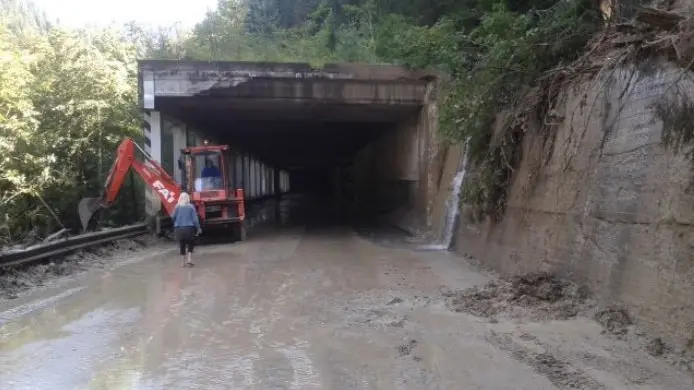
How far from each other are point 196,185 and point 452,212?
Result: 7461mm

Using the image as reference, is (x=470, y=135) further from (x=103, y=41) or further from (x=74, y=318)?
(x=103, y=41)

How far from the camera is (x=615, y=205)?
8.09 m

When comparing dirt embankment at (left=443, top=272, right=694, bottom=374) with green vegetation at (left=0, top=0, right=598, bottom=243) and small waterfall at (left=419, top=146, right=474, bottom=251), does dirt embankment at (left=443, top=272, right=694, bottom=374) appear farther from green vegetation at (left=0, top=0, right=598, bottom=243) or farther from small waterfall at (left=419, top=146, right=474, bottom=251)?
small waterfall at (left=419, top=146, right=474, bottom=251)

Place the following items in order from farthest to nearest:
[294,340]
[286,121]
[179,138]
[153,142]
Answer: [286,121]
[179,138]
[153,142]
[294,340]

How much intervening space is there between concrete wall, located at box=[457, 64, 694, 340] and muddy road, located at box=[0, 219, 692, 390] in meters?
0.66

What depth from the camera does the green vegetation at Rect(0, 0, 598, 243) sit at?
13.4 meters

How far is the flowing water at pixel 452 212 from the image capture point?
53.9ft

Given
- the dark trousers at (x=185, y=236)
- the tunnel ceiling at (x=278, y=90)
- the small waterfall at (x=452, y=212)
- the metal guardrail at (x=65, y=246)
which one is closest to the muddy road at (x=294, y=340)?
the metal guardrail at (x=65, y=246)

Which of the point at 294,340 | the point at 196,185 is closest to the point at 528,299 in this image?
the point at 294,340

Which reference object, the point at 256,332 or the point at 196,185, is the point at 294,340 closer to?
the point at 256,332

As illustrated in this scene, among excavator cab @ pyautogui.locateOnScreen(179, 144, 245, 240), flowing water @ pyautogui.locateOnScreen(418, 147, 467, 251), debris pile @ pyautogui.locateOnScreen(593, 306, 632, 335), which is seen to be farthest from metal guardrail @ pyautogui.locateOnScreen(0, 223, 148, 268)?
debris pile @ pyautogui.locateOnScreen(593, 306, 632, 335)

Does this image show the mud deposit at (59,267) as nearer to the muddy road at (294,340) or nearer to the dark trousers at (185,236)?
the muddy road at (294,340)

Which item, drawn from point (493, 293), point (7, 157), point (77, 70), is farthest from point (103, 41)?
point (493, 293)

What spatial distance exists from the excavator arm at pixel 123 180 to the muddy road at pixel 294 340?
5.89 meters
